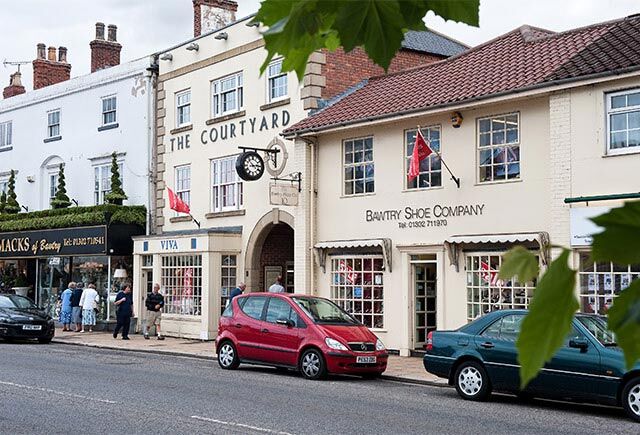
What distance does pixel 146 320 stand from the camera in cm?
2773

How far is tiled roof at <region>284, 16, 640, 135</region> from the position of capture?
59.9 feet

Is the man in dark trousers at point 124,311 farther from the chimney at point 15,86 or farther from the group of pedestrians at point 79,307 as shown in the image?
the chimney at point 15,86

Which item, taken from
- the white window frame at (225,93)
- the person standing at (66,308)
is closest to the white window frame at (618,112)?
the white window frame at (225,93)

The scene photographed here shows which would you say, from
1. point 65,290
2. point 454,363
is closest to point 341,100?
point 454,363

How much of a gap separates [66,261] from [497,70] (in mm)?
18654

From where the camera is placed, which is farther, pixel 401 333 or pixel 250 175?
pixel 250 175

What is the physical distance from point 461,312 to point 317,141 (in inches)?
246

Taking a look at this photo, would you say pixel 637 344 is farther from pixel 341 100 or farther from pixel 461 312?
pixel 341 100

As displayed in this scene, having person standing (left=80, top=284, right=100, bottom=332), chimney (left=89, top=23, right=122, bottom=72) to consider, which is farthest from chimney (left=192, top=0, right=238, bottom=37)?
person standing (left=80, top=284, right=100, bottom=332)

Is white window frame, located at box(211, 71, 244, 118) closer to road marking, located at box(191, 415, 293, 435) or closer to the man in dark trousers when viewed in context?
the man in dark trousers

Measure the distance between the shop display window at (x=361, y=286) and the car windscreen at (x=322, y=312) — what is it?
12.1ft

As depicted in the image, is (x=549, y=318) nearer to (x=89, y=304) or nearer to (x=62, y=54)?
(x=89, y=304)

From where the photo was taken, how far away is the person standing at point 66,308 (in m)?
31.0

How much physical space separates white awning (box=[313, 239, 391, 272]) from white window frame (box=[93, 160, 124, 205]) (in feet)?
34.2
